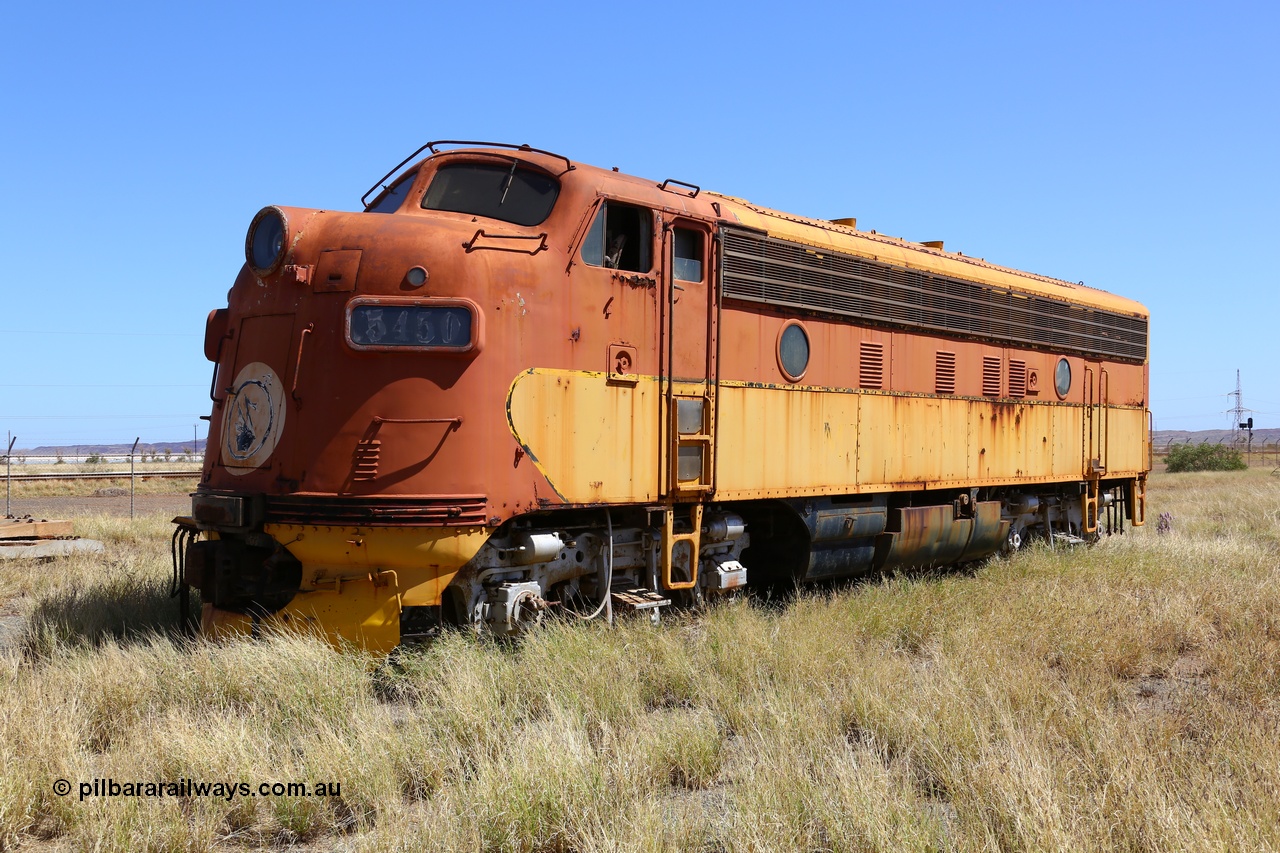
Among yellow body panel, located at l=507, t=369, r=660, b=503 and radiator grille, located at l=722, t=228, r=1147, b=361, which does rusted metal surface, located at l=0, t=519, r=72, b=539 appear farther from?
radiator grille, located at l=722, t=228, r=1147, b=361

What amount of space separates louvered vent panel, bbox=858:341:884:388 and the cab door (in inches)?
Answer: 97.9

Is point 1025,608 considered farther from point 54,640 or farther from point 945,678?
point 54,640

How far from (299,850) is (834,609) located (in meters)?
5.87

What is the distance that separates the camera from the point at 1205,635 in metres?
8.88

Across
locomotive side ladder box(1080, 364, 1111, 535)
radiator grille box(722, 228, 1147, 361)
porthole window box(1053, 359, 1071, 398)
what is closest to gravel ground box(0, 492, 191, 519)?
radiator grille box(722, 228, 1147, 361)

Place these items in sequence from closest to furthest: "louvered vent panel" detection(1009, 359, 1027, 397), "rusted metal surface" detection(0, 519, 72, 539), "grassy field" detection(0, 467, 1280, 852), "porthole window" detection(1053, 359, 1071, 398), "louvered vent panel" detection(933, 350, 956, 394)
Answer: "grassy field" detection(0, 467, 1280, 852)
"louvered vent panel" detection(933, 350, 956, 394)
"louvered vent panel" detection(1009, 359, 1027, 397)
"porthole window" detection(1053, 359, 1071, 398)
"rusted metal surface" detection(0, 519, 72, 539)

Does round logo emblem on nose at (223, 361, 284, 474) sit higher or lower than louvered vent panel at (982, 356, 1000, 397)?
lower

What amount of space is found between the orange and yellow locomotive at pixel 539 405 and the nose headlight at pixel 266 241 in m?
0.02

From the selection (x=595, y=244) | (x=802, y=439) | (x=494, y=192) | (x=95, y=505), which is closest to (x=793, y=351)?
(x=802, y=439)

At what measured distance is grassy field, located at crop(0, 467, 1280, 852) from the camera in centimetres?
463

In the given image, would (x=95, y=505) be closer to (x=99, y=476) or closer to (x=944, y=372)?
(x=99, y=476)

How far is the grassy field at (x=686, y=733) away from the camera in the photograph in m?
4.63

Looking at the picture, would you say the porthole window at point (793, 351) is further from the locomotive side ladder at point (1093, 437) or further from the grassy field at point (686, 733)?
the locomotive side ladder at point (1093, 437)

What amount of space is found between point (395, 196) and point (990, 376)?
26.3ft
